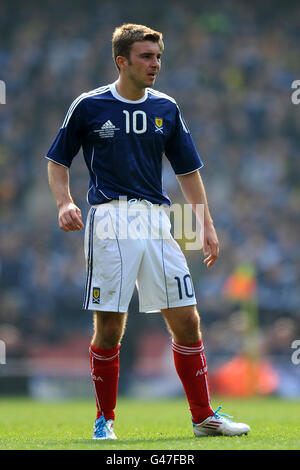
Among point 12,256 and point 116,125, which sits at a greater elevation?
point 116,125

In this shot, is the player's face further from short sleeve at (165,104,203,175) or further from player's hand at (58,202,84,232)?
player's hand at (58,202,84,232)

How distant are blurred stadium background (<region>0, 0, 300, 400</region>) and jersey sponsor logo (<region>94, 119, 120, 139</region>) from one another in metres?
9.76

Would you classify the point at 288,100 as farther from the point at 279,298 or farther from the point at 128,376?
the point at 128,376

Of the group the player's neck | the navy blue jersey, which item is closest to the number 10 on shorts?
the navy blue jersey

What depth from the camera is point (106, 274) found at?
4.64m

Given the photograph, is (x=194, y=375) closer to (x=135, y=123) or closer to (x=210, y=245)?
(x=210, y=245)

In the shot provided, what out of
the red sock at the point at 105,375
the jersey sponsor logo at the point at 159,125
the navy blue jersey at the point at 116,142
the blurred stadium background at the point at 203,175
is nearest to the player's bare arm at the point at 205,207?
the navy blue jersey at the point at 116,142

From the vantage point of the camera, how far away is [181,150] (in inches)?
195

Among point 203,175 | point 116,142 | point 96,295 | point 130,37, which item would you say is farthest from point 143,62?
point 203,175

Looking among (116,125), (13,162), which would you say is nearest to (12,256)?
(13,162)

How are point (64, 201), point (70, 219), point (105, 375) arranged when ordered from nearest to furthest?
point (70, 219) < point (64, 201) < point (105, 375)

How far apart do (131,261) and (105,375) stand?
25.5 inches

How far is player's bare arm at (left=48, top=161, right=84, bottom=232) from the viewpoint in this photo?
4.46 metres

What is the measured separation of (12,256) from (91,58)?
16.3 feet
